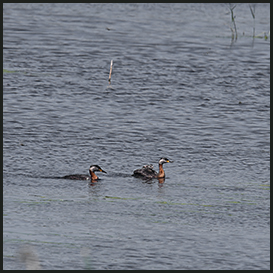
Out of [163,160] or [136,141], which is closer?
[163,160]

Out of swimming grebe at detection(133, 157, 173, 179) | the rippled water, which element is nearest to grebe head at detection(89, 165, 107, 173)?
the rippled water

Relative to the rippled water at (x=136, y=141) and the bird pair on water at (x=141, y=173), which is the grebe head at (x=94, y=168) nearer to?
the bird pair on water at (x=141, y=173)

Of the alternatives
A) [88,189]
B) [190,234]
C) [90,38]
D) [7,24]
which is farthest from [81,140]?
[7,24]

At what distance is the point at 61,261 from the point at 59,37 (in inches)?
1363

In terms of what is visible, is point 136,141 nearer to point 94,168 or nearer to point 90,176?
point 94,168

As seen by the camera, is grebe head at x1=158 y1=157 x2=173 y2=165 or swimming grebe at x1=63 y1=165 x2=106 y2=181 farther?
grebe head at x1=158 y1=157 x2=173 y2=165

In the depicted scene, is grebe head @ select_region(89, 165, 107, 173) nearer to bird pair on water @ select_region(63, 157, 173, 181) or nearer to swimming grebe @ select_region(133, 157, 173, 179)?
bird pair on water @ select_region(63, 157, 173, 181)

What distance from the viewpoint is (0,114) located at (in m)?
28.7

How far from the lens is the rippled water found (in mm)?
15211

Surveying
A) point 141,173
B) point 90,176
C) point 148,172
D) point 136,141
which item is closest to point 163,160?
point 148,172

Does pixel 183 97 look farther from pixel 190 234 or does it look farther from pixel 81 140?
pixel 190 234

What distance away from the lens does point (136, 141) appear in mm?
25656

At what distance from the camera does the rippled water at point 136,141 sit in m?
15.2

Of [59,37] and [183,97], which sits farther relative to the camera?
[59,37]
